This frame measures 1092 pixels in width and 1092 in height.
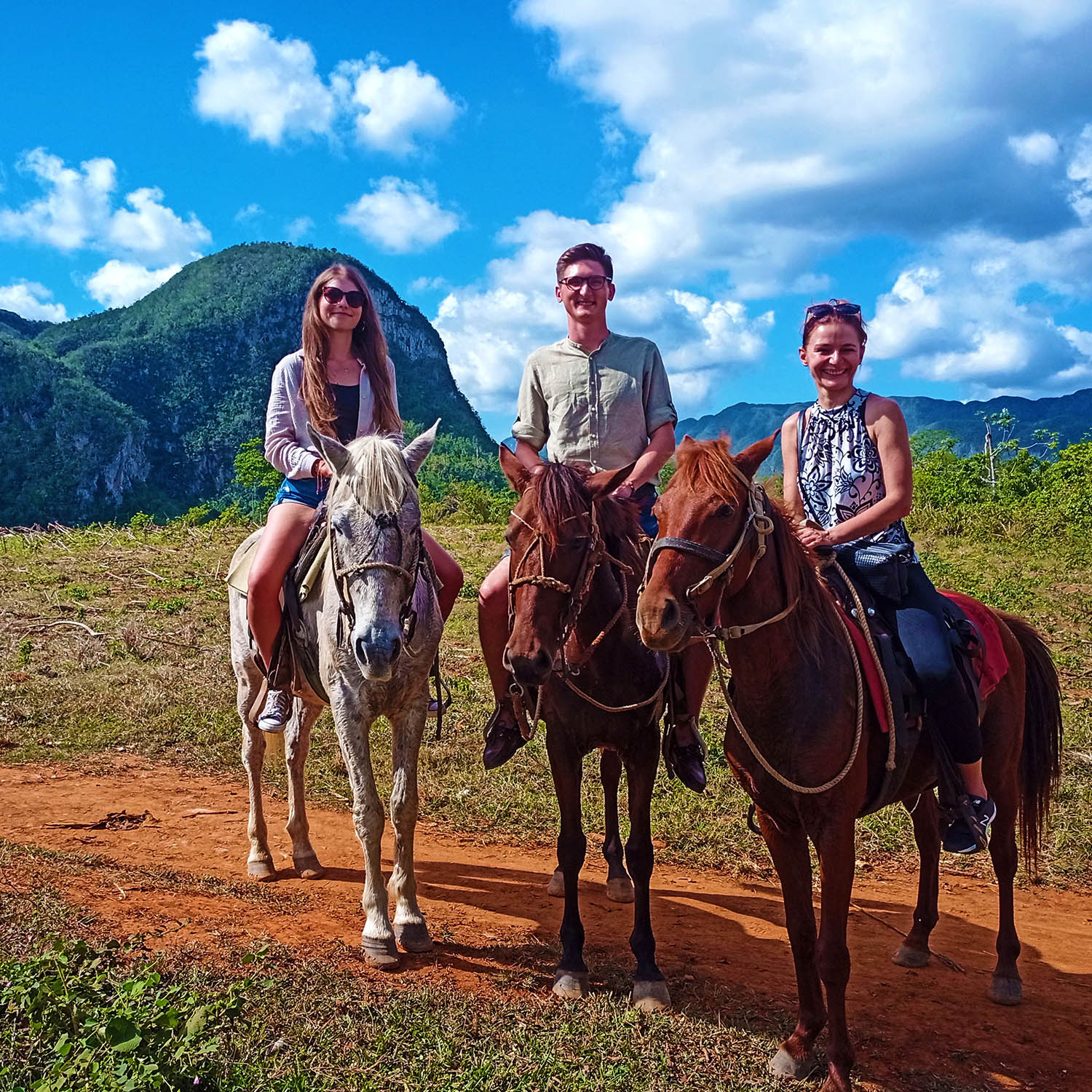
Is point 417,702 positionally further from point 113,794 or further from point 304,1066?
point 113,794

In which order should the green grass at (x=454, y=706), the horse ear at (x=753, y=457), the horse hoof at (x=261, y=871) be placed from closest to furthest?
the horse ear at (x=753, y=457) < the horse hoof at (x=261, y=871) < the green grass at (x=454, y=706)

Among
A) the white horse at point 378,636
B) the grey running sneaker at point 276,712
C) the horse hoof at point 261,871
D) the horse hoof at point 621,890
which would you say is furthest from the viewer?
the horse hoof at point 261,871

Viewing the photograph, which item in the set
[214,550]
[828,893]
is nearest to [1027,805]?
[828,893]

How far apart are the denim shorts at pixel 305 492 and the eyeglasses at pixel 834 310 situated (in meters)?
2.99

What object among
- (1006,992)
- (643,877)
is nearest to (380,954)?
(643,877)

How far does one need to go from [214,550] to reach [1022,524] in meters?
16.2

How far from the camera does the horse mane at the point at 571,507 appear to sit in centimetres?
404

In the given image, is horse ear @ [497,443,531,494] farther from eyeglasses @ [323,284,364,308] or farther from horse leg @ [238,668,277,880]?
horse leg @ [238,668,277,880]

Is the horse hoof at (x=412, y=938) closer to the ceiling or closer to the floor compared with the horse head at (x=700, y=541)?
closer to the floor

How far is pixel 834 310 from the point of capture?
13.6ft

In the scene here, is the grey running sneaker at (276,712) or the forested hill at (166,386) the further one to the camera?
the forested hill at (166,386)

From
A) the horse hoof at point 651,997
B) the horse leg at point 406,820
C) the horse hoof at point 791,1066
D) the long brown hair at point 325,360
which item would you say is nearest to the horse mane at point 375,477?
the long brown hair at point 325,360

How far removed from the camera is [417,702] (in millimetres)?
4816

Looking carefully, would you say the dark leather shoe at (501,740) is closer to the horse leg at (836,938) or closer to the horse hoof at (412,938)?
the horse hoof at (412,938)
